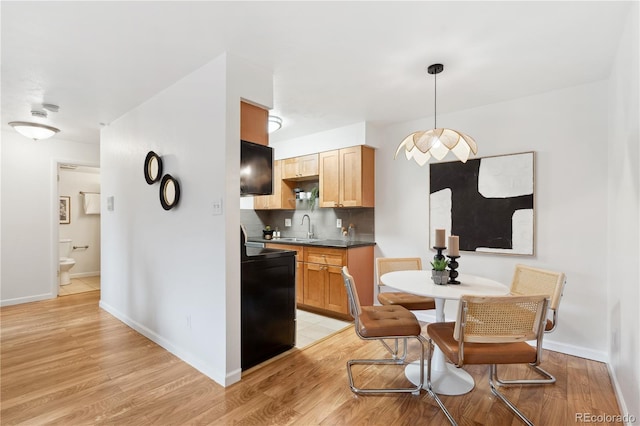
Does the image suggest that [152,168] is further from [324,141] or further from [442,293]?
[442,293]

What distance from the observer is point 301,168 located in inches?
189

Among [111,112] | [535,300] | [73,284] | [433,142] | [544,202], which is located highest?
[111,112]

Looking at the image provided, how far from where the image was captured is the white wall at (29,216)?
452cm

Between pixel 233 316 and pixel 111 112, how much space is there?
9.50ft

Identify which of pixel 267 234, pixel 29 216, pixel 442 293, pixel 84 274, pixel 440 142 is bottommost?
pixel 84 274

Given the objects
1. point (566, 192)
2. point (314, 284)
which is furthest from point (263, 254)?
point (566, 192)

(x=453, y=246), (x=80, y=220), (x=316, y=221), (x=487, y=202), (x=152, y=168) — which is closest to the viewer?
(x=453, y=246)

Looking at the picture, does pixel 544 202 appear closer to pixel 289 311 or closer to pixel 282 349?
pixel 289 311

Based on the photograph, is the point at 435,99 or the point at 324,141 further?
the point at 324,141

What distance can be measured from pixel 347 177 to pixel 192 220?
2.18 meters

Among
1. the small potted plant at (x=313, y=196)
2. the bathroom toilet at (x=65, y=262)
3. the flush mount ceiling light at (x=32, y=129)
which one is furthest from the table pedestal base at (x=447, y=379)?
the bathroom toilet at (x=65, y=262)

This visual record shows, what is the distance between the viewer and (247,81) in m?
2.53

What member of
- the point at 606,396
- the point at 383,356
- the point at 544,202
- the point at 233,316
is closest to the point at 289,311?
the point at 233,316

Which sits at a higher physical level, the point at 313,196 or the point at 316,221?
the point at 313,196
